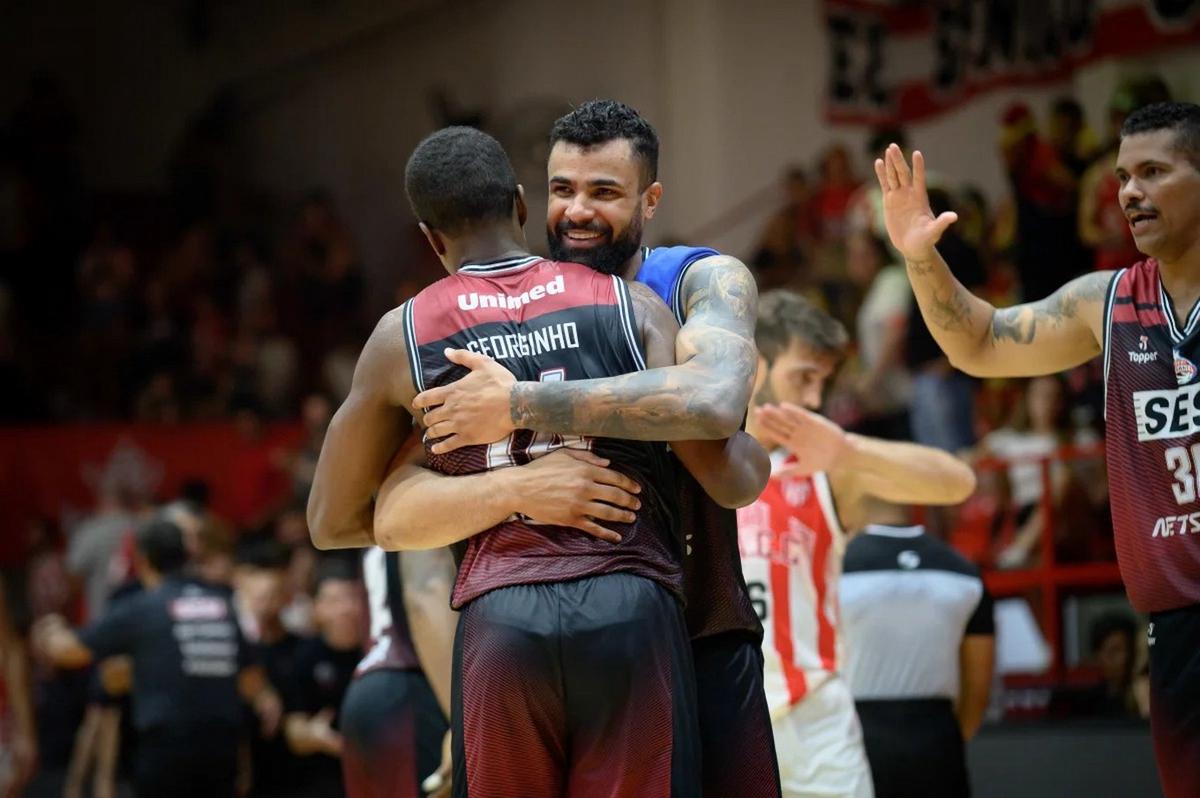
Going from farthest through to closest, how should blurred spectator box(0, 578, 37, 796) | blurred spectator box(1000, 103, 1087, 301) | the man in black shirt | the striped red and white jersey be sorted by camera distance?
blurred spectator box(1000, 103, 1087, 301), the man in black shirt, blurred spectator box(0, 578, 37, 796), the striped red and white jersey

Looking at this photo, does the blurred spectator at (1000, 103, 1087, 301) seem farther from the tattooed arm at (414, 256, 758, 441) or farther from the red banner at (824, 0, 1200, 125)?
the tattooed arm at (414, 256, 758, 441)

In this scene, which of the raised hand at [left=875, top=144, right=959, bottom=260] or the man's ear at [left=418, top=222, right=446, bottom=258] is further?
the raised hand at [left=875, top=144, right=959, bottom=260]

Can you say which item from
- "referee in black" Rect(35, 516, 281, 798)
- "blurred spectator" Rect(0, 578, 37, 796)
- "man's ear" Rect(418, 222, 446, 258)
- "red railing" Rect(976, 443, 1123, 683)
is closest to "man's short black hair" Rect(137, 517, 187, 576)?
"referee in black" Rect(35, 516, 281, 798)

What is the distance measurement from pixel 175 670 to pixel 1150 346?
6186 mm

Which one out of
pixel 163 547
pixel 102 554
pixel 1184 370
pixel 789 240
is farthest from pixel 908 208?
pixel 102 554

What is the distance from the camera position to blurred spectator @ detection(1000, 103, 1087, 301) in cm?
1101

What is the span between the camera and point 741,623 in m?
4.48

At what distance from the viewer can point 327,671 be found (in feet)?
30.8

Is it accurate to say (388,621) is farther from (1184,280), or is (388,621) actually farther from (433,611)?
(1184,280)

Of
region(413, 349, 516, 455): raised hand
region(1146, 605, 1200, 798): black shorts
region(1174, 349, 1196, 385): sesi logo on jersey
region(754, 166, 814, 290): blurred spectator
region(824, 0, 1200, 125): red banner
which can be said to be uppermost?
region(824, 0, 1200, 125): red banner

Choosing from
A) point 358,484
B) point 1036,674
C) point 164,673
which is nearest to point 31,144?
point 164,673

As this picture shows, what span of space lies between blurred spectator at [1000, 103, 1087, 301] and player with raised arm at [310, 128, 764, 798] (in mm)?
7180

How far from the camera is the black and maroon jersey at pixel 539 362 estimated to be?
400 cm

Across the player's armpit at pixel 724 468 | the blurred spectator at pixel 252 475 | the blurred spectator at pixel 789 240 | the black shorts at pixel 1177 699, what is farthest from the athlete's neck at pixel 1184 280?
the blurred spectator at pixel 252 475
